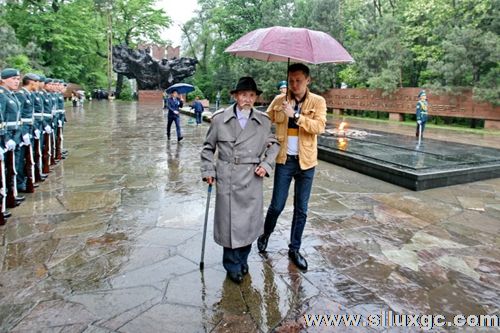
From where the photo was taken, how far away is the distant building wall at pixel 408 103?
16359mm

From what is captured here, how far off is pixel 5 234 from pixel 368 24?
23.1 meters

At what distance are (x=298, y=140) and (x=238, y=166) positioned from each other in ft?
2.02

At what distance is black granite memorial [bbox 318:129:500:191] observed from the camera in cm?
615

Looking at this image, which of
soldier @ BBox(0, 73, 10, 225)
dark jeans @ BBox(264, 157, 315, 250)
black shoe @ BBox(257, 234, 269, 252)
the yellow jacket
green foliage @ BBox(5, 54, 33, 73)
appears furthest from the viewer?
green foliage @ BBox(5, 54, 33, 73)

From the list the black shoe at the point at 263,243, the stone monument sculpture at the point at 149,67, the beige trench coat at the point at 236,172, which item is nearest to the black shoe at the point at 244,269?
the beige trench coat at the point at 236,172

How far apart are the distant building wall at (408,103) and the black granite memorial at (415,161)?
8.40m

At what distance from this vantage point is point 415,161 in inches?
280

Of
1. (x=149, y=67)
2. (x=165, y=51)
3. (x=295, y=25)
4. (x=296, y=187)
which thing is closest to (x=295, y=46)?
(x=296, y=187)

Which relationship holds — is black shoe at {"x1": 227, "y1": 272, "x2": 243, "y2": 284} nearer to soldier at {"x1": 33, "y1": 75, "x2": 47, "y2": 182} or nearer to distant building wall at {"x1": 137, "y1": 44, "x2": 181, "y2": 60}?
soldier at {"x1": 33, "y1": 75, "x2": 47, "y2": 182}

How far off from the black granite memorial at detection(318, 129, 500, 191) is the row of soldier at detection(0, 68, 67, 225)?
5686 millimetres

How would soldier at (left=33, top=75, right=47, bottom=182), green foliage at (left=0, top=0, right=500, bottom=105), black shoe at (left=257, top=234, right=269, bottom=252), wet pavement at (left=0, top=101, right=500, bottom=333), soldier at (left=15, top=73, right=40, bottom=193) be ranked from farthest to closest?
Result: green foliage at (left=0, top=0, right=500, bottom=105) → soldier at (left=33, top=75, right=47, bottom=182) → soldier at (left=15, top=73, right=40, bottom=193) → black shoe at (left=257, top=234, right=269, bottom=252) → wet pavement at (left=0, top=101, right=500, bottom=333)

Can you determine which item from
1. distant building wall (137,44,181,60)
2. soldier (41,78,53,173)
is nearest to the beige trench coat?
soldier (41,78,53,173)

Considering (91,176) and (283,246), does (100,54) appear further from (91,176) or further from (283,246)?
(283,246)

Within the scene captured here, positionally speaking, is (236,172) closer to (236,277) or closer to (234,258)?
(234,258)
